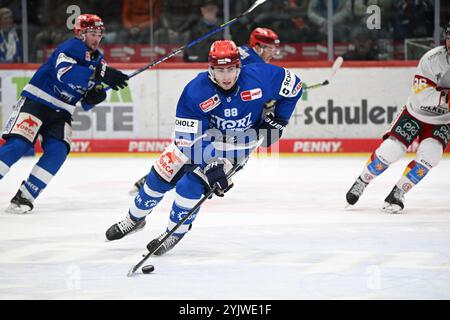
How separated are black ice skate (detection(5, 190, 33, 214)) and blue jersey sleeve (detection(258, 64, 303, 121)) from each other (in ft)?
6.59

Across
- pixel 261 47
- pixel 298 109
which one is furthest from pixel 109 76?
pixel 298 109

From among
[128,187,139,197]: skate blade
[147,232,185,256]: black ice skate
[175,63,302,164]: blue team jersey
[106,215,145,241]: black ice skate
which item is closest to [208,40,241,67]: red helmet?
[175,63,302,164]: blue team jersey

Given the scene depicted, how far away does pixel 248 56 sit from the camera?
6.29 metres

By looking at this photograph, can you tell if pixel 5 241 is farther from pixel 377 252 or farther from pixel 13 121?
pixel 377 252

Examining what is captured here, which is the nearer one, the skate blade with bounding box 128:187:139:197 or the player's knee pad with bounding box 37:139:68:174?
the player's knee pad with bounding box 37:139:68:174

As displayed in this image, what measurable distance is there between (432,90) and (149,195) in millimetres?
2260

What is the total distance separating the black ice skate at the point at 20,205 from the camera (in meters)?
6.05

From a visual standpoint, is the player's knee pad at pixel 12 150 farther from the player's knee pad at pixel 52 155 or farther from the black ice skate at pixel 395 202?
the black ice skate at pixel 395 202

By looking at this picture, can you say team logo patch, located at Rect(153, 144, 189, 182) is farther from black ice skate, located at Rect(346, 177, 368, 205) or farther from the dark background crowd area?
the dark background crowd area

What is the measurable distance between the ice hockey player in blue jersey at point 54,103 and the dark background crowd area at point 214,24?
308cm

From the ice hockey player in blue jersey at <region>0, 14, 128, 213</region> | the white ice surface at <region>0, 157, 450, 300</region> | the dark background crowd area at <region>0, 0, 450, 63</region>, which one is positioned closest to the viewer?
the white ice surface at <region>0, 157, 450, 300</region>

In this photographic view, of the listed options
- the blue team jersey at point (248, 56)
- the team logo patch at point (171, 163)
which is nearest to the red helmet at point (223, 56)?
the team logo patch at point (171, 163)

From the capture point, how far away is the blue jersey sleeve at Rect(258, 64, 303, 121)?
472cm

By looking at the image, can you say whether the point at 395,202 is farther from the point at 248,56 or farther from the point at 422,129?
the point at 248,56
